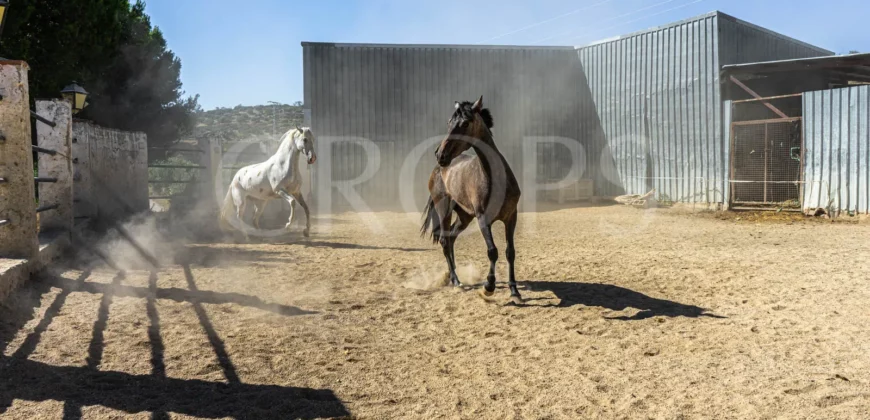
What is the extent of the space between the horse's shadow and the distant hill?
173 feet

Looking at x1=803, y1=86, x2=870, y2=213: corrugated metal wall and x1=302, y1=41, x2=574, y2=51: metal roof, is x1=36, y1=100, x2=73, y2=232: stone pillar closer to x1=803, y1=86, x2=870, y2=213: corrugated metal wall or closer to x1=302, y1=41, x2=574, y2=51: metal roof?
→ x1=302, y1=41, x2=574, y2=51: metal roof

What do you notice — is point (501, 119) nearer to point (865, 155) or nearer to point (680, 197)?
point (680, 197)

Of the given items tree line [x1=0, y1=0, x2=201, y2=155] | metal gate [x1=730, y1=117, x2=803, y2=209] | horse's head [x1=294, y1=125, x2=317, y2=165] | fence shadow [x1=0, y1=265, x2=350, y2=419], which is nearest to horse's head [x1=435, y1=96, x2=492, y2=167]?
fence shadow [x1=0, y1=265, x2=350, y2=419]

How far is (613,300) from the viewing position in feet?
17.6

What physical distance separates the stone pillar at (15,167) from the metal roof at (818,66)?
48.4ft

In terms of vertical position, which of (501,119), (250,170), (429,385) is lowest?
(429,385)

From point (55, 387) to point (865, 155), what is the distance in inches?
594

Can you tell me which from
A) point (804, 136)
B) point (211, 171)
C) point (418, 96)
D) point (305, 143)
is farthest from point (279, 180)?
point (804, 136)

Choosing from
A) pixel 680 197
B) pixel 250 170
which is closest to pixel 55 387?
pixel 250 170

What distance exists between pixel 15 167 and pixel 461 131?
4.11 metres

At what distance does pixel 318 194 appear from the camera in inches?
741

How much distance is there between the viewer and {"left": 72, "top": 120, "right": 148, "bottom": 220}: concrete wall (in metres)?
8.62

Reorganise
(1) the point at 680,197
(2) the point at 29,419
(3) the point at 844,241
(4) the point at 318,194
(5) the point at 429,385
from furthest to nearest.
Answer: (4) the point at 318,194, (1) the point at 680,197, (3) the point at 844,241, (5) the point at 429,385, (2) the point at 29,419

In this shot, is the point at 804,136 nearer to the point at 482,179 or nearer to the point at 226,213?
the point at 482,179
